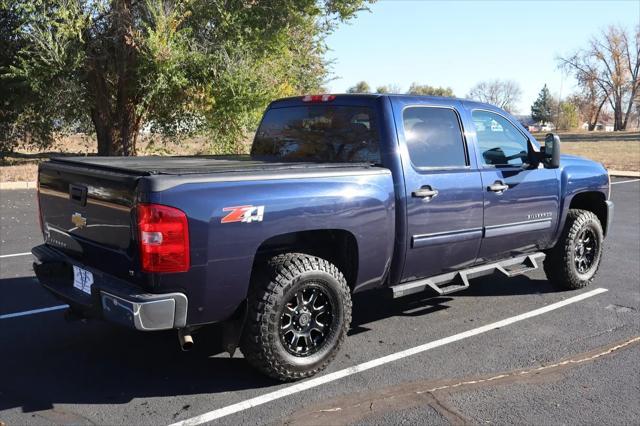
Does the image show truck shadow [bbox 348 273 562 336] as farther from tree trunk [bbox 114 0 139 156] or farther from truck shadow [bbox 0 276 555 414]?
tree trunk [bbox 114 0 139 156]

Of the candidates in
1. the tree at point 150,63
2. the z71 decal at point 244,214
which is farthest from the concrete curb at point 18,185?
the z71 decal at point 244,214

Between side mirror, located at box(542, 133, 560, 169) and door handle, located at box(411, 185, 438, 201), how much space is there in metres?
1.48

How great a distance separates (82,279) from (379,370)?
6.92 ft

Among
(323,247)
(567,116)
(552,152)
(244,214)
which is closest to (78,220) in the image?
(244,214)

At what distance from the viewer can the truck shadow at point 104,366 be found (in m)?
3.75

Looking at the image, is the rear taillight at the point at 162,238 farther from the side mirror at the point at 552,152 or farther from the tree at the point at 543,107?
the tree at the point at 543,107

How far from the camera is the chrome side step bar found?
4.63 meters

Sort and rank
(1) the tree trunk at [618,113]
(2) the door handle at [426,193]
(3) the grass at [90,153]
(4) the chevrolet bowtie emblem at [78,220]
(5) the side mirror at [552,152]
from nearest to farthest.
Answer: (4) the chevrolet bowtie emblem at [78,220]
(2) the door handle at [426,193]
(5) the side mirror at [552,152]
(3) the grass at [90,153]
(1) the tree trunk at [618,113]

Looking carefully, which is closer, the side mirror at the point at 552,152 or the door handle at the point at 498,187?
the door handle at the point at 498,187

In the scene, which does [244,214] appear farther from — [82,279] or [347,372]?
[347,372]

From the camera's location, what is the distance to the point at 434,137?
15.8 feet

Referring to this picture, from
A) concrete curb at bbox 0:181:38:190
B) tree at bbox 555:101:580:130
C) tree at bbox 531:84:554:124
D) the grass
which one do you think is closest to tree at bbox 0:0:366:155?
the grass

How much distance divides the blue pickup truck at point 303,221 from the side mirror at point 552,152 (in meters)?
0.02

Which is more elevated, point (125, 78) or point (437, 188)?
point (125, 78)
